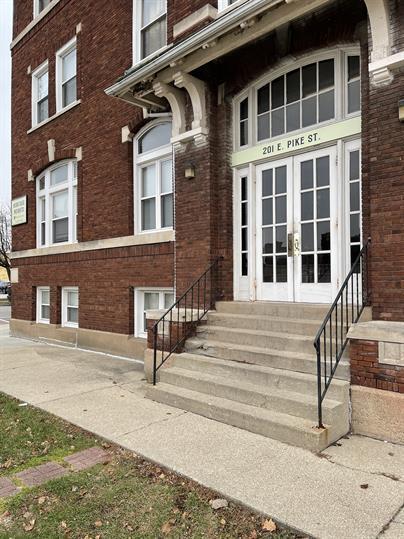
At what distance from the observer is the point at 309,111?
6.44 m

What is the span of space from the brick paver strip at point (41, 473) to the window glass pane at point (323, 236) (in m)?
4.28

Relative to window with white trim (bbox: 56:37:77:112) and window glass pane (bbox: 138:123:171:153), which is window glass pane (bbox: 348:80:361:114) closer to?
window glass pane (bbox: 138:123:171:153)

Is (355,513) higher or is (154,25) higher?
(154,25)

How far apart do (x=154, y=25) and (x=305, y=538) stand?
29.9ft

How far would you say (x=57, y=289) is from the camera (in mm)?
11531

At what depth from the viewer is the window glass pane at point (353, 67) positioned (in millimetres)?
5941

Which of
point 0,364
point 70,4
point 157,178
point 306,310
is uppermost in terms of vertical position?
point 70,4

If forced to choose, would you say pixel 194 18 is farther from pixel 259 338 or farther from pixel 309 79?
pixel 259 338

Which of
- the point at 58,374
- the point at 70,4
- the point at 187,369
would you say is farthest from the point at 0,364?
the point at 70,4

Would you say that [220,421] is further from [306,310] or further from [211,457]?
[306,310]

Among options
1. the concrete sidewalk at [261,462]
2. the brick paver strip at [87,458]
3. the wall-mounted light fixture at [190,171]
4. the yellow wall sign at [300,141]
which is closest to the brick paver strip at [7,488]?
the brick paver strip at [87,458]

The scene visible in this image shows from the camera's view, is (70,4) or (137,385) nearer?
(137,385)

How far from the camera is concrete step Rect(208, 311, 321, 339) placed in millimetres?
5609

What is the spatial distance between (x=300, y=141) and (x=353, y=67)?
116 centimetres
